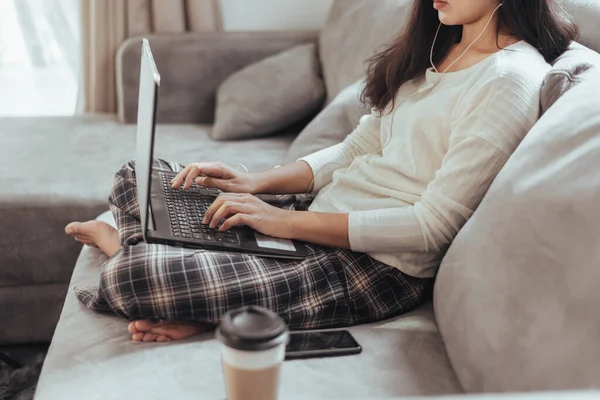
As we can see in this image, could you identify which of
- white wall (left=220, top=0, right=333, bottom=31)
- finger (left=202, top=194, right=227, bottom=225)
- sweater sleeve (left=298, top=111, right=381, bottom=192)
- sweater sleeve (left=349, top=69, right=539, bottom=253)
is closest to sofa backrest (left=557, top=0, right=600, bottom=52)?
sweater sleeve (left=349, top=69, right=539, bottom=253)

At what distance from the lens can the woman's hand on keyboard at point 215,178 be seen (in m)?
1.53

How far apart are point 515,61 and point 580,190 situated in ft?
1.29

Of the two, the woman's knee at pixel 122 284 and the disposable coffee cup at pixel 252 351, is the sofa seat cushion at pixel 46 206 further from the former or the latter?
the disposable coffee cup at pixel 252 351

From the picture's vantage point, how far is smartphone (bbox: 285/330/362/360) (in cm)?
121

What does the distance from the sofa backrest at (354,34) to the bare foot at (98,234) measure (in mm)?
809

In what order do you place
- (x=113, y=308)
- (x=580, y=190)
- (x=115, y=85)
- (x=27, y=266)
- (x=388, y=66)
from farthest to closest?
(x=115, y=85)
(x=27, y=266)
(x=388, y=66)
(x=113, y=308)
(x=580, y=190)

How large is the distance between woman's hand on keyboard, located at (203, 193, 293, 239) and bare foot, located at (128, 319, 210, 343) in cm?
20

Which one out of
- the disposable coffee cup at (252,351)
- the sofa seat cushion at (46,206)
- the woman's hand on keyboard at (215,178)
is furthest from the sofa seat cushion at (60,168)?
the disposable coffee cup at (252,351)

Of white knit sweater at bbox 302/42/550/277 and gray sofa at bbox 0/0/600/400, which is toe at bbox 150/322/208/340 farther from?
white knit sweater at bbox 302/42/550/277

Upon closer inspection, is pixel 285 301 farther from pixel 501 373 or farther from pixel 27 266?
pixel 27 266

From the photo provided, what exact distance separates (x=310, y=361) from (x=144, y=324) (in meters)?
0.29

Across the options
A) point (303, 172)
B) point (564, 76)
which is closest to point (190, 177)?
point (303, 172)

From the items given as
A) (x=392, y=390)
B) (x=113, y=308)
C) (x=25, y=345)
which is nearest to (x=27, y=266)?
(x=25, y=345)

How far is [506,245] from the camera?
3.61ft
